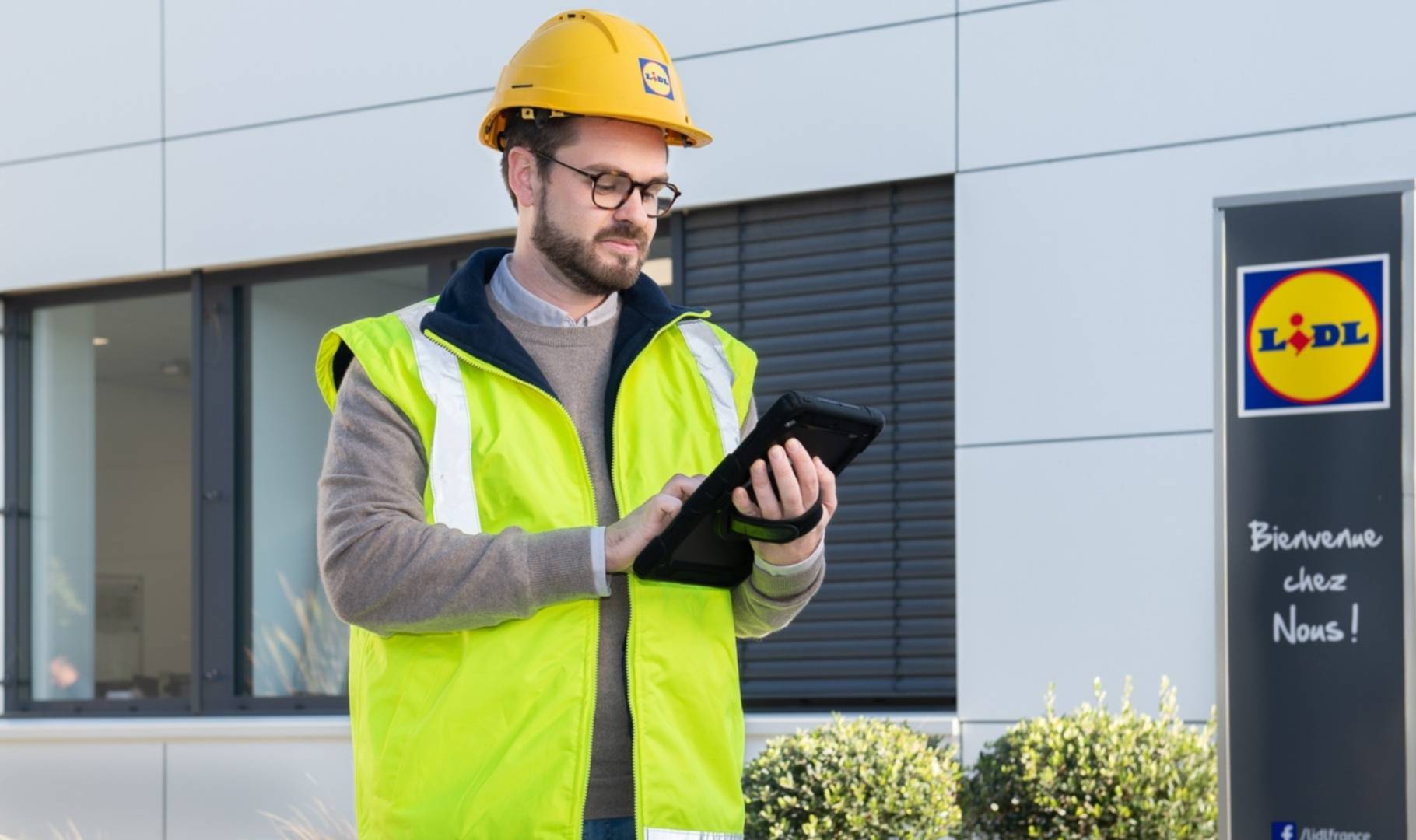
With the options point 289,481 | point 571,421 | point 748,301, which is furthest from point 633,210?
point 289,481

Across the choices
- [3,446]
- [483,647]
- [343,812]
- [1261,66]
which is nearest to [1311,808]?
[483,647]

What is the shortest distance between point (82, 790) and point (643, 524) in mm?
7222

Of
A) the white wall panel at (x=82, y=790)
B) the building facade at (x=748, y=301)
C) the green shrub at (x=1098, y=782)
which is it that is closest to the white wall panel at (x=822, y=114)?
the building facade at (x=748, y=301)

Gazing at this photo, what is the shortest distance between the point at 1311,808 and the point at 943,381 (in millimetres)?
3206

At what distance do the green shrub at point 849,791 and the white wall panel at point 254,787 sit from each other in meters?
2.64

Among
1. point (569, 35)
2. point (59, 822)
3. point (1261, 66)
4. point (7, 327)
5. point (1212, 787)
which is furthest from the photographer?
point (7, 327)

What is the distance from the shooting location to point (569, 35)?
118 inches

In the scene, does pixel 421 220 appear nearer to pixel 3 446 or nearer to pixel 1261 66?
pixel 3 446

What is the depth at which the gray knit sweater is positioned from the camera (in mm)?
2605

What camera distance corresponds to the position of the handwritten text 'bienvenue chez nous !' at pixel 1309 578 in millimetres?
4461

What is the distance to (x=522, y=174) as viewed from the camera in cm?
305

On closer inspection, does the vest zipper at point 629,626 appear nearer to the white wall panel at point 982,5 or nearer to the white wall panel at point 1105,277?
the white wall panel at point 1105,277

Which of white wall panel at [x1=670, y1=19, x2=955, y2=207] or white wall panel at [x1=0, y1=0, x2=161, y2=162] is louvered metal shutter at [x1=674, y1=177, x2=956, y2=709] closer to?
white wall panel at [x1=670, y1=19, x2=955, y2=207]

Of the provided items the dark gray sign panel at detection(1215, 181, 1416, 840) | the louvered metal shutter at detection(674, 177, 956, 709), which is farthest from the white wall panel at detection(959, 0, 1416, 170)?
the dark gray sign panel at detection(1215, 181, 1416, 840)
